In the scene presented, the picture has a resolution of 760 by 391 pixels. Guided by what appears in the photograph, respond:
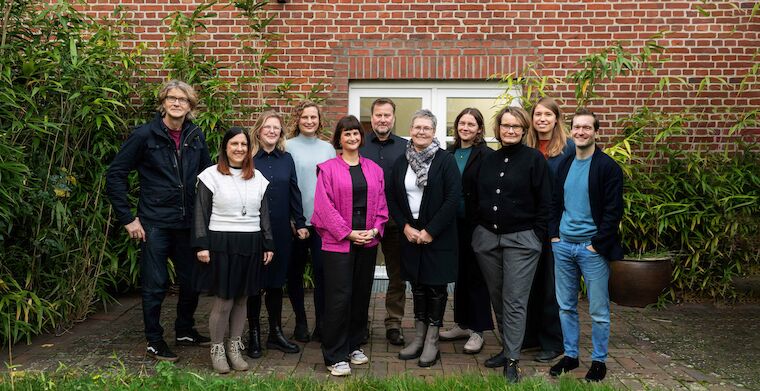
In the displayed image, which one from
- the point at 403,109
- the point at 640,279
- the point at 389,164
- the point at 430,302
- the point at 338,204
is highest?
the point at 403,109

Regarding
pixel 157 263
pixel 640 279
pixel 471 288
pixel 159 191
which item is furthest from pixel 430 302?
pixel 640 279

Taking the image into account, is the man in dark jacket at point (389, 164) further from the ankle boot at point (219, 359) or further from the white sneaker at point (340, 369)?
the ankle boot at point (219, 359)

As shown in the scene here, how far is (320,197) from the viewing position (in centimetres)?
422

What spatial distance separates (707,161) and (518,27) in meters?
2.38

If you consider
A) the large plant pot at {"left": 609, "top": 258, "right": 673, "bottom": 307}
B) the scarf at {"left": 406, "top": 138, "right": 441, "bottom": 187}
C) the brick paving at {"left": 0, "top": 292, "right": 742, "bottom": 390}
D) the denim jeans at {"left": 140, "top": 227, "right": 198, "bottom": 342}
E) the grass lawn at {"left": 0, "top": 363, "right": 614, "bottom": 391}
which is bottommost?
the brick paving at {"left": 0, "top": 292, "right": 742, "bottom": 390}

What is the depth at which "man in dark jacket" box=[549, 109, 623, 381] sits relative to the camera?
3959mm

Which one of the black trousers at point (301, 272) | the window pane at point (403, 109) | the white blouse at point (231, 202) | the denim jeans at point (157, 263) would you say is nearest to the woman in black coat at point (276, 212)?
the black trousers at point (301, 272)

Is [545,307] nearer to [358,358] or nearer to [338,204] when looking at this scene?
[358,358]

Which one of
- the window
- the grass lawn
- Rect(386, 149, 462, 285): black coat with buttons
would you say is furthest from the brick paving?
the window

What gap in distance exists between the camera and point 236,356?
169 inches

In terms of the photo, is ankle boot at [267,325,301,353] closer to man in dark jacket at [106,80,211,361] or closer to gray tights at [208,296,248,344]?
gray tights at [208,296,248,344]

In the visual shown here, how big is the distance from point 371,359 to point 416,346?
1.08 feet

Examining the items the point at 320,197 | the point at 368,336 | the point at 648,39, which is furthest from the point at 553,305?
the point at 648,39

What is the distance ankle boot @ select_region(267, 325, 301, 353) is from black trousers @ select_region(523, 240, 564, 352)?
1723 millimetres
